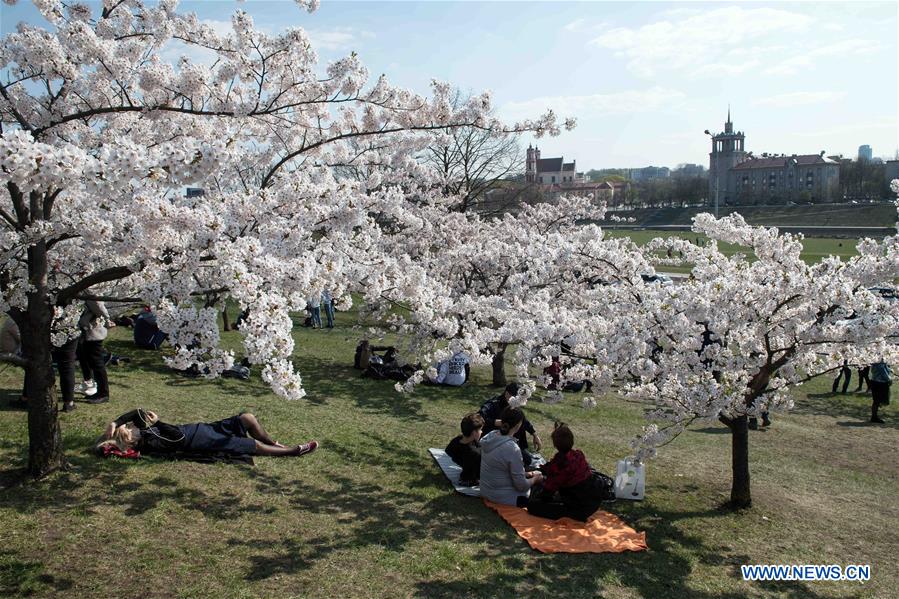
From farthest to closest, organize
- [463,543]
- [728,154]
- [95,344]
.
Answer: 1. [728,154]
2. [95,344]
3. [463,543]

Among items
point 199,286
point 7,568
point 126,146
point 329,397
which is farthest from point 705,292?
point 329,397

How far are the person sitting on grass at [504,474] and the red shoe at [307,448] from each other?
6.84 ft

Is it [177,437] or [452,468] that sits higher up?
[177,437]

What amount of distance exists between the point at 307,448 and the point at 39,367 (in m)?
2.84

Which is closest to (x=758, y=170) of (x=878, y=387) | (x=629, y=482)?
(x=878, y=387)

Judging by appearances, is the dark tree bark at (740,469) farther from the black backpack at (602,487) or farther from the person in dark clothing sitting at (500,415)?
the person in dark clothing sitting at (500,415)

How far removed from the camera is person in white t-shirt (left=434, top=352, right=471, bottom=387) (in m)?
13.1

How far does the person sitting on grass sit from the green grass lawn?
0.69ft

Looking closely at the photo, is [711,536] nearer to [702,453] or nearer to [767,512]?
[767,512]

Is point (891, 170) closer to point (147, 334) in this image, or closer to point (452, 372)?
point (452, 372)

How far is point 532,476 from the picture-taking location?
6.85 meters

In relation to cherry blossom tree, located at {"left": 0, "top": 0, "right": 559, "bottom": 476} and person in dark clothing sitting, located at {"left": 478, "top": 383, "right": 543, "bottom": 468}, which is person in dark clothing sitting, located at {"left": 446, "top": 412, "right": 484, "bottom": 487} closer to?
person in dark clothing sitting, located at {"left": 478, "top": 383, "right": 543, "bottom": 468}

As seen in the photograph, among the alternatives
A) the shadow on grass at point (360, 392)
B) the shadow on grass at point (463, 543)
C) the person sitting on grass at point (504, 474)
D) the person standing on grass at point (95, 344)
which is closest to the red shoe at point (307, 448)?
the shadow on grass at point (463, 543)

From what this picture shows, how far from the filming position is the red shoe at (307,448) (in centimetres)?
751
